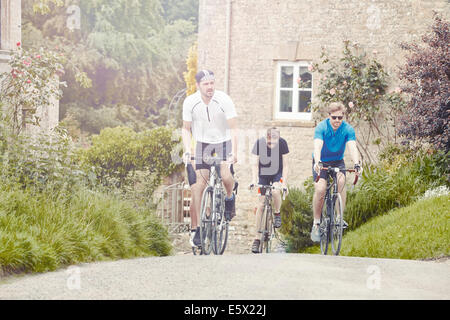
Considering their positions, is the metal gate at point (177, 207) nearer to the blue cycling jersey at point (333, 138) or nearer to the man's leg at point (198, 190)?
the man's leg at point (198, 190)

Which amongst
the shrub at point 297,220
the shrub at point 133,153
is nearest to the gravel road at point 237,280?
the shrub at point 297,220

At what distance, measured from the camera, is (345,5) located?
15.8 meters

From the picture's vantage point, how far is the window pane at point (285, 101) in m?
16.2

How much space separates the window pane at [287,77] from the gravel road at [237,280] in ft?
29.6

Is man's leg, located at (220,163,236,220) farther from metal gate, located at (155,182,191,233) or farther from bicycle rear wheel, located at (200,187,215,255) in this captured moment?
metal gate, located at (155,182,191,233)

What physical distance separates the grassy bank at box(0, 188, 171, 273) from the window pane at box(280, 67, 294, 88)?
720cm

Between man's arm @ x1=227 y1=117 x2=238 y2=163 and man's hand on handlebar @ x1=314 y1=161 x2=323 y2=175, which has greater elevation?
man's arm @ x1=227 y1=117 x2=238 y2=163

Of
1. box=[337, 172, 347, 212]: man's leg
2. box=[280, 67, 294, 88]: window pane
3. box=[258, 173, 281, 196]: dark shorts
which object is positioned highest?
box=[280, 67, 294, 88]: window pane

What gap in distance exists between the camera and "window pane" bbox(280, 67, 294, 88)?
1614cm

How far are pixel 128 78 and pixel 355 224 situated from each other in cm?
2104

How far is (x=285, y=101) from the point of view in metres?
16.2

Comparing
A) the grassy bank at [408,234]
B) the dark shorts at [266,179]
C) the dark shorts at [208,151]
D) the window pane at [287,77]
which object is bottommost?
the grassy bank at [408,234]

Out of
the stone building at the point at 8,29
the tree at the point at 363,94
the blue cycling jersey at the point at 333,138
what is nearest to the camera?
the blue cycling jersey at the point at 333,138

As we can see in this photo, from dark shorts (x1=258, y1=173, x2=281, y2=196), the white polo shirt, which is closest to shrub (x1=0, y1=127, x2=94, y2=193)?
the white polo shirt
